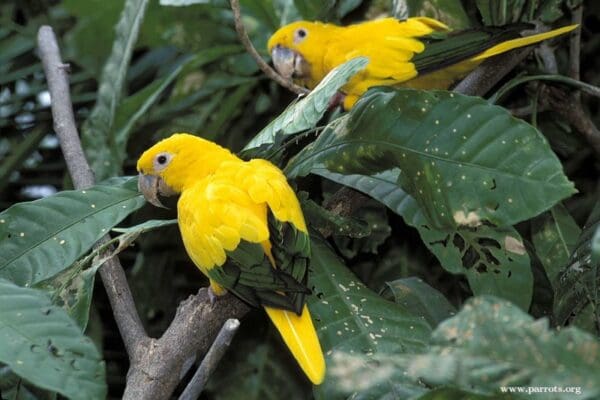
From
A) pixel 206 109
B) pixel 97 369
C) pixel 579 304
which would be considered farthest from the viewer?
pixel 206 109

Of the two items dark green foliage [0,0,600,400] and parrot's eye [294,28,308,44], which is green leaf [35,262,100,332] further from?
parrot's eye [294,28,308,44]

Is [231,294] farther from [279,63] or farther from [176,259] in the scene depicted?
[279,63]

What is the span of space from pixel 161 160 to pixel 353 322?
0.64m

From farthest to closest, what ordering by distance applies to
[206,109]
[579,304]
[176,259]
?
1. [206,109]
2. [176,259]
3. [579,304]

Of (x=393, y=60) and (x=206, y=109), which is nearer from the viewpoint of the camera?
(x=393, y=60)

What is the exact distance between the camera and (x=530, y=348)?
1041mm

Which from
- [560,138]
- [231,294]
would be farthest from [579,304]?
[560,138]

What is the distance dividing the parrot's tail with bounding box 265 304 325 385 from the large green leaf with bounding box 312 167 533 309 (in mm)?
276

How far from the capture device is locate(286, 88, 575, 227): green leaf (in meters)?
1.42

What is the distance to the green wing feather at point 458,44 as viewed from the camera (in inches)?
83.2

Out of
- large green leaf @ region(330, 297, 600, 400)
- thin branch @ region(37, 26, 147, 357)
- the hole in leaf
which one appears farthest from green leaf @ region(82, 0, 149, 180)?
large green leaf @ region(330, 297, 600, 400)

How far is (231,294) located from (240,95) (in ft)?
3.67

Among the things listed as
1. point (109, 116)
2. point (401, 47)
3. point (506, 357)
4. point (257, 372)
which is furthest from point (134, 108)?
point (506, 357)

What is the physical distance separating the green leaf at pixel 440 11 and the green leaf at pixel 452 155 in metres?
0.79
